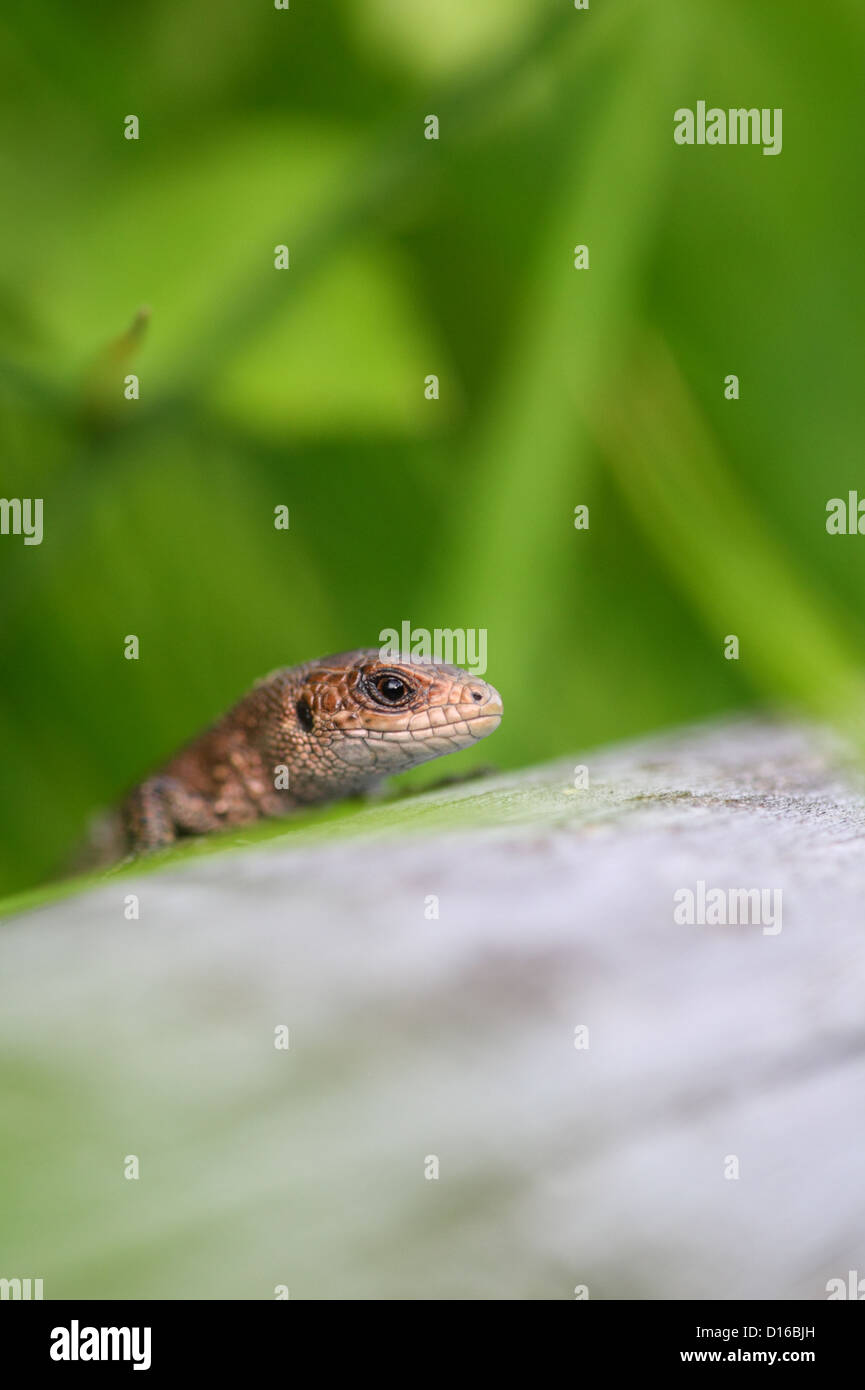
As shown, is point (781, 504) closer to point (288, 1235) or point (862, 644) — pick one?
point (862, 644)

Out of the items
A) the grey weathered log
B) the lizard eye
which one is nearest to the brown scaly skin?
the lizard eye

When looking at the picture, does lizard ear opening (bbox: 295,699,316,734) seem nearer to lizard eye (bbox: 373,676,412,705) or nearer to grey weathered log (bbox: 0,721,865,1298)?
lizard eye (bbox: 373,676,412,705)

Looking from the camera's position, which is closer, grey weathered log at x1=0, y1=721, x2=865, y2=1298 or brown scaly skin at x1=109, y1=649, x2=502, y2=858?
grey weathered log at x1=0, y1=721, x2=865, y2=1298

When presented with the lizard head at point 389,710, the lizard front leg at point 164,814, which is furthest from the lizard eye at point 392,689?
the lizard front leg at point 164,814

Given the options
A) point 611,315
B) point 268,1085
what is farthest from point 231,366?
point 268,1085

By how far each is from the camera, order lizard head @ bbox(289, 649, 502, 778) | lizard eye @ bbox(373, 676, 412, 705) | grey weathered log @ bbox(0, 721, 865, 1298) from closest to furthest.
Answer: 1. grey weathered log @ bbox(0, 721, 865, 1298)
2. lizard head @ bbox(289, 649, 502, 778)
3. lizard eye @ bbox(373, 676, 412, 705)
